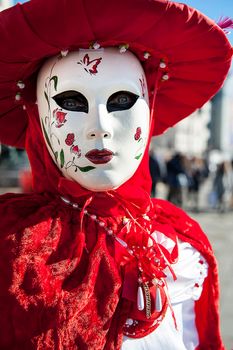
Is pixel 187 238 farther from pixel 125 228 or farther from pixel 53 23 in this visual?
pixel 53 23

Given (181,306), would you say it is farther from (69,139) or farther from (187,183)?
(187,183)

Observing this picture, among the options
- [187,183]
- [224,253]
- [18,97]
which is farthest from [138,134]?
[187,183]

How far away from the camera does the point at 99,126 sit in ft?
5.04

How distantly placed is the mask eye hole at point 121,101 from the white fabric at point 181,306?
476 millimetres

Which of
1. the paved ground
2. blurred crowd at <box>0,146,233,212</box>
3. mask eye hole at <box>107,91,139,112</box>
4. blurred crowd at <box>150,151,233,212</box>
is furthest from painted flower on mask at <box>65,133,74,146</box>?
blurred crowd at <box>150,151,233,212</box>

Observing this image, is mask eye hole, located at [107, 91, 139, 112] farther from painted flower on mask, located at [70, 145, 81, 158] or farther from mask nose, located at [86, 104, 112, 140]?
painted flower on mask, located at [70, 145, 81, 158]

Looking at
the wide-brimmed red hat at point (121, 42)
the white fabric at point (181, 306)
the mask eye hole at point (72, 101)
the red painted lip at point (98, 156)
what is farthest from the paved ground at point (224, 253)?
the mask eye hole at point (72, 101)

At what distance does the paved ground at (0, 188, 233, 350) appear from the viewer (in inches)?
146

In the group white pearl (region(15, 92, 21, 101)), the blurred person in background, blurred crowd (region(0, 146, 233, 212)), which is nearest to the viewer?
white pearl (region(15, 92, 21, 101))

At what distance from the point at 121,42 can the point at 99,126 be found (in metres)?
0.30

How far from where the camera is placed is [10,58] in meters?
1.61

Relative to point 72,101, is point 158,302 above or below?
below

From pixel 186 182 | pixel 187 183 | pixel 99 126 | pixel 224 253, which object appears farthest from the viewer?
pixel 187 183

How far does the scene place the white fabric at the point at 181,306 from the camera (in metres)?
1.59
